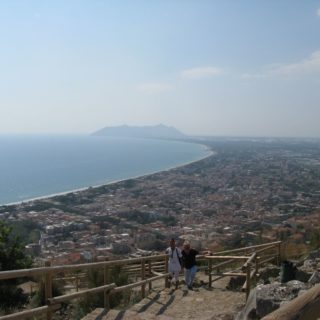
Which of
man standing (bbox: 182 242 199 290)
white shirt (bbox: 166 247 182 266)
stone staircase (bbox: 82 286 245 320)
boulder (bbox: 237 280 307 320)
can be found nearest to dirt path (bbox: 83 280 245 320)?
stone staircase (bbox: 82 286 245 320)

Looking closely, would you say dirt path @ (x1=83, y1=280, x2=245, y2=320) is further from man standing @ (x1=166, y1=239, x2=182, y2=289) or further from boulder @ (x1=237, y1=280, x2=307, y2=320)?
boulder @ (x1=237, y1=280, x2=307, y2=320)

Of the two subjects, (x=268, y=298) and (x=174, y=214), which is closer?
(x=268, y=298)

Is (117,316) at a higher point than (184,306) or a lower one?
higher

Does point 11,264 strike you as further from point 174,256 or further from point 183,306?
point 183,306

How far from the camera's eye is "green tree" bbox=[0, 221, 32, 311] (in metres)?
10.8

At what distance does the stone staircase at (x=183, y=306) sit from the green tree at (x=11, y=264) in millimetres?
3334

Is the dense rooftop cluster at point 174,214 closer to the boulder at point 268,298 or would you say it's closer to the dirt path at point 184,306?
the dirt path at point 184,306

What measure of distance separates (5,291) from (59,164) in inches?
4333

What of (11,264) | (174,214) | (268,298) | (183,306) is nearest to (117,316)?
(183,306)

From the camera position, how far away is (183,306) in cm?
848

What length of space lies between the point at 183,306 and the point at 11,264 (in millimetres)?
6558

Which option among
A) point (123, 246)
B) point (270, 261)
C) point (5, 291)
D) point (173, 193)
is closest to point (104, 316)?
point (5, 291)

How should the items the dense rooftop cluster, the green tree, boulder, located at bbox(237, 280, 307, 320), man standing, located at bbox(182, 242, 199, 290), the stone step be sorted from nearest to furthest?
1. boulder, located at bbox(237, 280, 307, 320)
2. the stone step
3. man standing, located at bbox(182, 242, 199, 290)
4. the green tree
5. the dense rooftop cluster

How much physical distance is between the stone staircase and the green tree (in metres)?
3.33
